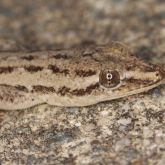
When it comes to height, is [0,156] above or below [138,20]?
below

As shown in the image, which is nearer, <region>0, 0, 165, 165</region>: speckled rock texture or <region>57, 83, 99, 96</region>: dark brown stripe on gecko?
<region>0, 0, 165, 165</region>: speckled rock texture

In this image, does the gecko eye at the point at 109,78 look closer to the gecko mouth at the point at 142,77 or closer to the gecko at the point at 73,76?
the gecko at the point at 73,76

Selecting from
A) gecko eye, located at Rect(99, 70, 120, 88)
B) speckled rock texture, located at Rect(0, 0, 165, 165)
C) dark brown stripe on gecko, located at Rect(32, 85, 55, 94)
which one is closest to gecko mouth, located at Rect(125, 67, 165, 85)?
gecko eye, located at Rect(99, 70, 120, 88)

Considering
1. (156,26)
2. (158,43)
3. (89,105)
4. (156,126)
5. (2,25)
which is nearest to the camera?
(156,126)

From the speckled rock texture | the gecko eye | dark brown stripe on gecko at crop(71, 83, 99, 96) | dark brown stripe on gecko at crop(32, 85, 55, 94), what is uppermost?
dark brown stripe on gecko at crop(32, 85, 55, 94)

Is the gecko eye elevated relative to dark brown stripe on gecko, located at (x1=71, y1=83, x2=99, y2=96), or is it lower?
elevated

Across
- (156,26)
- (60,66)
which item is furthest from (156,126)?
(156,26)

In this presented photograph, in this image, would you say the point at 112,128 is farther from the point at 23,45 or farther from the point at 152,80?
the point at 23,45

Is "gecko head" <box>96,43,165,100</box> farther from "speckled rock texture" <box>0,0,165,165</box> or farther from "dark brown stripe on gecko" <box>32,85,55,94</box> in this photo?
"dark brown stripe on gecko" <box>32,85,55,94</box>
